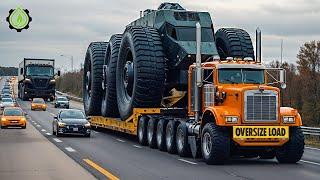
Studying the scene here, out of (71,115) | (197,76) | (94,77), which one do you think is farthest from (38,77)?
(197,76)

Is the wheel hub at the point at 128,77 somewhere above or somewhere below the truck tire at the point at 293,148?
above

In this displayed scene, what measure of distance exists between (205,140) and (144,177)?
449 centimetres

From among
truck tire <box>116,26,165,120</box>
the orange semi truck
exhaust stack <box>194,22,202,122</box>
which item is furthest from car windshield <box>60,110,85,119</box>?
exhaust stack <box>194,22,202,122</box>

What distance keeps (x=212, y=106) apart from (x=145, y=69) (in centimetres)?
513

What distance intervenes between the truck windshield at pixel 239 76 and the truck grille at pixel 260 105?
121 centimetres

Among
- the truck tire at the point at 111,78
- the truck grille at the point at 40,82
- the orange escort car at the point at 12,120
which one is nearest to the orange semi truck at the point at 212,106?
the truck tire at the point at 111,78

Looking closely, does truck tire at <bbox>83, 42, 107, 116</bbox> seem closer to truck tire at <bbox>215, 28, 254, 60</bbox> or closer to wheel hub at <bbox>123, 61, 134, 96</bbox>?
wheel hub at <bbox>123, 61, 134, 96</bbox>

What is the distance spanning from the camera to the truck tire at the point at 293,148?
18.2 meters

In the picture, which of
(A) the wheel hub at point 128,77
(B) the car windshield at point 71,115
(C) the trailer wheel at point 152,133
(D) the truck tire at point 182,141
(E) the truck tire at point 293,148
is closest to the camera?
(E) the truck tire at point 293,148

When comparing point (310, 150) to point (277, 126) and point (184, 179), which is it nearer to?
point (277, 126)

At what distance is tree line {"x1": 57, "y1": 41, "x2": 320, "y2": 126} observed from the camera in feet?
242

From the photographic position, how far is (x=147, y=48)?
78.3ft

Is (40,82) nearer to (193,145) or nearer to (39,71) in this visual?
(39,71)

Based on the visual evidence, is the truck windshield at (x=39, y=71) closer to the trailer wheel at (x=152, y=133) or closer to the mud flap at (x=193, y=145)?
the trailer wheel at (x=152, y=133)
